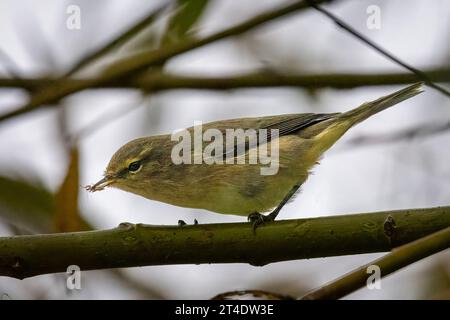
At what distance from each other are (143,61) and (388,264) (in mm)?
2390

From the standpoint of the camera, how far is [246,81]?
4727 mm

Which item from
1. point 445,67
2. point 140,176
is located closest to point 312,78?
point 445,67

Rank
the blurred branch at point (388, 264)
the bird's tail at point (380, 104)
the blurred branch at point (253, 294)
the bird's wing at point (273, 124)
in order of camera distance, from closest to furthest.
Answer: the blurred branch at point (388, 264) → the blurred branch at point (253, 294) → the bird's tail at point (380, 104) → the bird's wing at point (273, 124)

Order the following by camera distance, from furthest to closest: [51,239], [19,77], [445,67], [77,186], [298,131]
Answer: [298,131] < [19,77] < [445,67] < [77,186] < [51,239]

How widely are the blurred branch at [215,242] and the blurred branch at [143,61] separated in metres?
1.03

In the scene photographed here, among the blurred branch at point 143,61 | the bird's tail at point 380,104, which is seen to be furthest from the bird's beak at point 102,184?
the bird's tail at point 380,104

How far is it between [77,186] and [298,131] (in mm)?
1878

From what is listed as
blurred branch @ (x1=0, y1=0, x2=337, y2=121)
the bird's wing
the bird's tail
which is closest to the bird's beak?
blurred branch @ (x1=0, y1=0, x2=337, y2=121)

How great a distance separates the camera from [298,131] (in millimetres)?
4941

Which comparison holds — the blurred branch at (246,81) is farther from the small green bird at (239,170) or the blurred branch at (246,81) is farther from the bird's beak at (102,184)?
the bird's beak at (102,184)

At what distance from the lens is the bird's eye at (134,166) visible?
15.1 ft

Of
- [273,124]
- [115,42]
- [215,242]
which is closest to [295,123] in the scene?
[273,124]

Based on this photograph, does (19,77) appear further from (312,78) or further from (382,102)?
(382,102)

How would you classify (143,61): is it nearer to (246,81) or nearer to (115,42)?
(115,42)
